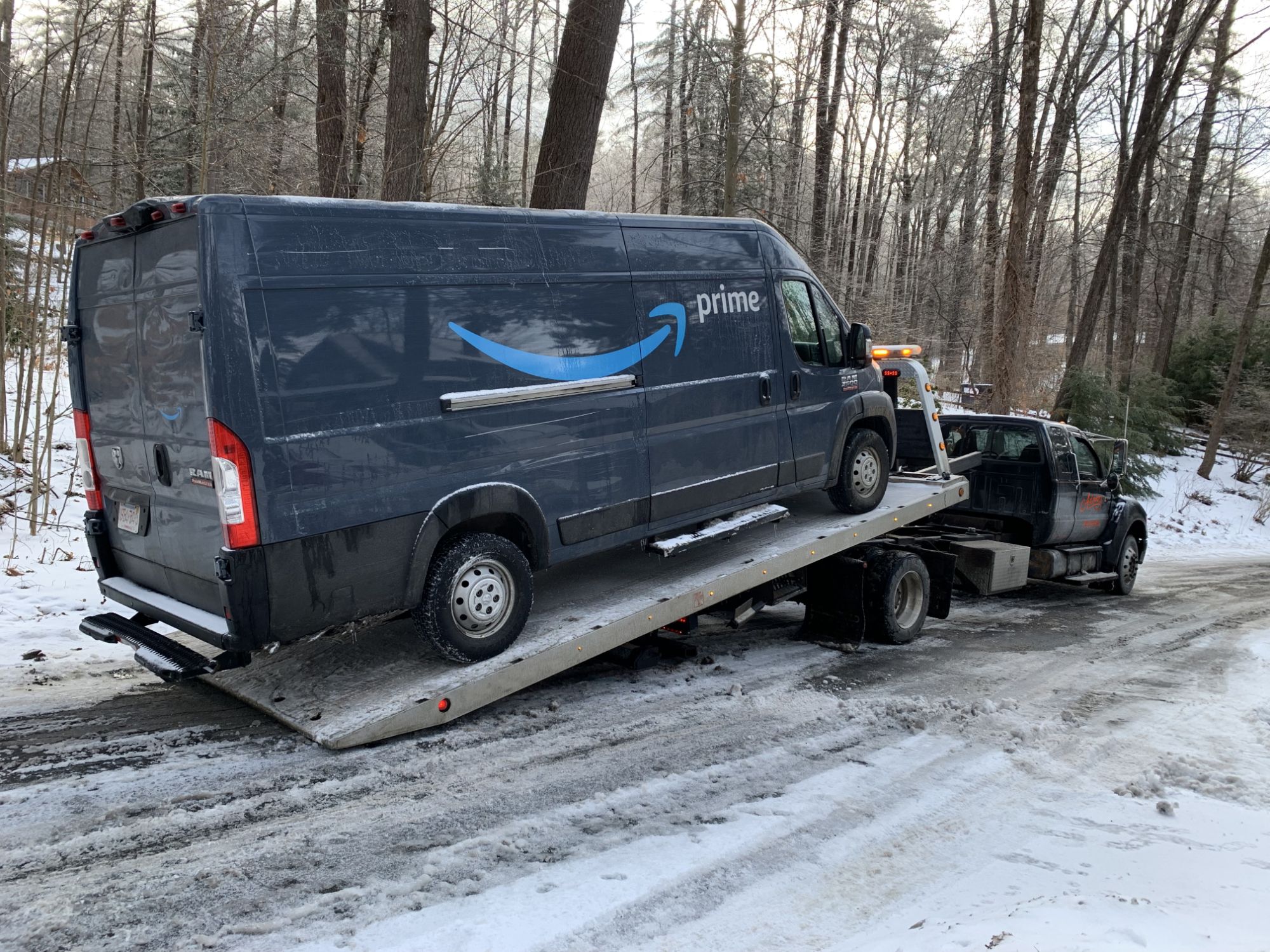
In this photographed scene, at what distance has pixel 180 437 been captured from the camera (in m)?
4.21

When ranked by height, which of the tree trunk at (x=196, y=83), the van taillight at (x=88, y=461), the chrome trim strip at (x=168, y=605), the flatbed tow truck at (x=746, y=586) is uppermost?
the tree trunk at (x=196, y=83)

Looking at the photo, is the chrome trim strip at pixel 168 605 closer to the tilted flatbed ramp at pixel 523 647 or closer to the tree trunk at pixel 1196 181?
the tilted flatbed ramp at pixel 523 647

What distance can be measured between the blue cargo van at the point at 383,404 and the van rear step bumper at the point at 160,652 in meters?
0.14

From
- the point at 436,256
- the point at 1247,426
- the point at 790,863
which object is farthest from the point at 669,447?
the point at 1247,426

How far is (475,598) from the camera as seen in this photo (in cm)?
472

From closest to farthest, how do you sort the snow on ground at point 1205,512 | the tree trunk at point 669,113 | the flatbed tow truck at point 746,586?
the flatbed tow truck at point 746,586, the snow on ground at point 1205,512, the tree trunk at point 669,113

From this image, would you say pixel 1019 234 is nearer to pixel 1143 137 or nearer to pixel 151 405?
pixel 1143 137

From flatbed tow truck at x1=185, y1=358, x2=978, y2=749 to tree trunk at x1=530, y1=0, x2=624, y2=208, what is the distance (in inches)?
167

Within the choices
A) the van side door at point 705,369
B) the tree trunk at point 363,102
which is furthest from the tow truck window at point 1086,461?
the tree trunk at point 363,102

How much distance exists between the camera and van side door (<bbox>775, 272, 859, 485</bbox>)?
6.64m

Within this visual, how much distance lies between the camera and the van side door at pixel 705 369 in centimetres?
561

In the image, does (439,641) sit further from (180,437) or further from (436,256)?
(436,256)

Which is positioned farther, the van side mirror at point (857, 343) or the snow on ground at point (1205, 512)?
the snow on ground at point (1205, 512)

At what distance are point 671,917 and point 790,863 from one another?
69 cm
